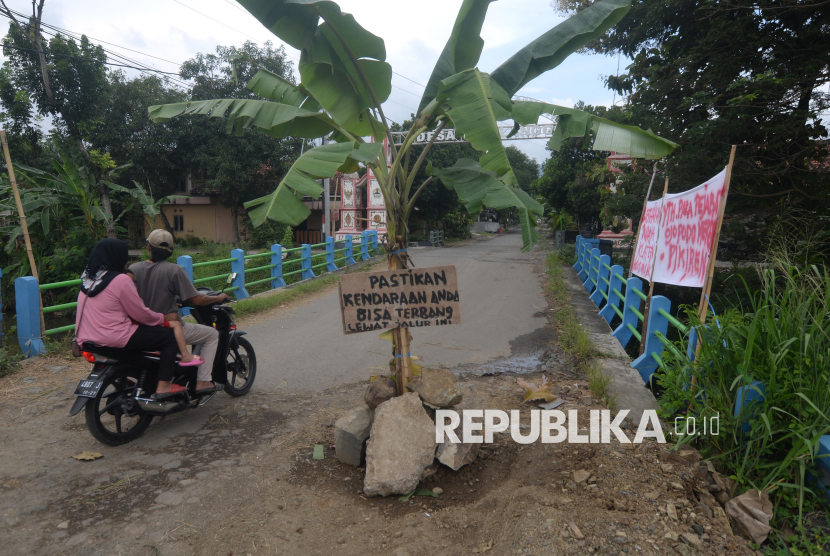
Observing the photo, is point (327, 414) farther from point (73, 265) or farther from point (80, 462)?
point (73, 265)

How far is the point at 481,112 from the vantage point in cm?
349

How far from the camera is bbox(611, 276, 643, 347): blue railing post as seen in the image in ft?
20.7

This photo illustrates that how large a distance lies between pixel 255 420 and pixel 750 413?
3768 mm

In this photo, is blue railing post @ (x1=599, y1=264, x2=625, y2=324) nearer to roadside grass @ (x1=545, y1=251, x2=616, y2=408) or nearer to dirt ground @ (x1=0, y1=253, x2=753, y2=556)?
roadside grass @ (x1=545, y1=251, x2=616, y2=408)

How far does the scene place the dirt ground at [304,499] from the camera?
271 cm

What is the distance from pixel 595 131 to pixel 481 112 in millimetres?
1309

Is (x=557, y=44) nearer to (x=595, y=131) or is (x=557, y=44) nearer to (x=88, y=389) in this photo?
(x=595, y=131)

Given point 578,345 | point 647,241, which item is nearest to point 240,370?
point 578,345

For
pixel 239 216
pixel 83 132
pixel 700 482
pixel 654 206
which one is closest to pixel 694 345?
pixel 700 482

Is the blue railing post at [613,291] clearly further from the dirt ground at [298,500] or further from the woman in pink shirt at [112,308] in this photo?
the woman in pink shirt at [112,308]

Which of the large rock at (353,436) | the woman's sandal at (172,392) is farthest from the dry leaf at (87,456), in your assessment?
the large rock at (353,436)

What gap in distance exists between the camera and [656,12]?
10.1 meters

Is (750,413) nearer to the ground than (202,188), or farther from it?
nearer to the ground

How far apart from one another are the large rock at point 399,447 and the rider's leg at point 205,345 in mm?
1796
